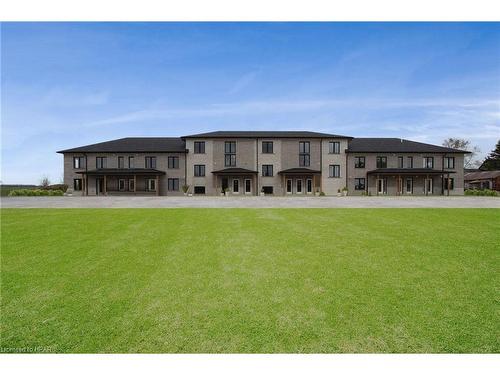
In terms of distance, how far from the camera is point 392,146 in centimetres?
4138

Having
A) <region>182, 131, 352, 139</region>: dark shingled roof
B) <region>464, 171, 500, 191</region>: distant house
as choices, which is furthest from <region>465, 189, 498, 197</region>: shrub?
<region>464, 171, 500, 191</region>: distant house

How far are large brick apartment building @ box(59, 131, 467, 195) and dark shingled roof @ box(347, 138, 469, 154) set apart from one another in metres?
0.27

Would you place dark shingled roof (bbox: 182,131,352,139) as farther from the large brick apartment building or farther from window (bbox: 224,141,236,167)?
window (bbox: 224,141,236,167)

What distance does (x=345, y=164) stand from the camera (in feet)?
131

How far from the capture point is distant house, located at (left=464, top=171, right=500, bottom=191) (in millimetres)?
57281

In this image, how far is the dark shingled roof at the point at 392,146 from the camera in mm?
40094

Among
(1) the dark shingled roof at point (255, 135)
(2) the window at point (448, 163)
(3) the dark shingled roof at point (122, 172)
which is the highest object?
(1) the dark shingled roof at point (255, 135)

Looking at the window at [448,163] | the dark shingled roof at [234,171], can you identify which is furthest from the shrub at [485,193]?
the dark shingled roof at [234,171]

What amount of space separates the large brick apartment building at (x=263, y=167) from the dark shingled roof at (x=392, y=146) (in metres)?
0.27

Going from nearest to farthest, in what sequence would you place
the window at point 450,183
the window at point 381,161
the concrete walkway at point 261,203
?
1. the concrete walkway at point 261,203
2. the window at point 450,183
3. the window at point 381,161

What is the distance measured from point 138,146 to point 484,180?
71.3m

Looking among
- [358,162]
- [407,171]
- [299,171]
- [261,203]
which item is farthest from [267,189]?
[407,171]

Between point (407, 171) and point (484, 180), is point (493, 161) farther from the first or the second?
point (407, 171)

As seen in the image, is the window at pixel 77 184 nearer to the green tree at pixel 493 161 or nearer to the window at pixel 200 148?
the window at pixel 200 148
